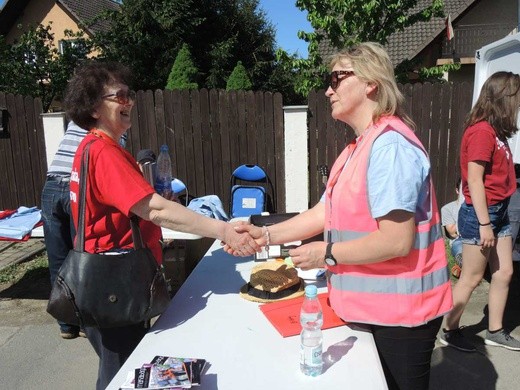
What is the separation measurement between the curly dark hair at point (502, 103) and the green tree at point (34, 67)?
35.1 ft

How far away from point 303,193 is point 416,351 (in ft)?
16.3

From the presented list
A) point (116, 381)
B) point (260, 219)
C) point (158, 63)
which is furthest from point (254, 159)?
point (158, 63)

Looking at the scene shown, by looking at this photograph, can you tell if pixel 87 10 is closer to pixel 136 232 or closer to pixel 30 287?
pixel 30 287

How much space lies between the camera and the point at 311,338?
5.05 ft

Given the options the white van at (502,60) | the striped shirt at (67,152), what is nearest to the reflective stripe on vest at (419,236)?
the striped shirt at (67,152)

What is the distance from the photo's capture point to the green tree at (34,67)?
10727 millimetres

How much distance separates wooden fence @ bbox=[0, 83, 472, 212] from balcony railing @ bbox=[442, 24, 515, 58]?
1054cm

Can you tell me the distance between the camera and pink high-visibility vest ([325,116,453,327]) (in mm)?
1485

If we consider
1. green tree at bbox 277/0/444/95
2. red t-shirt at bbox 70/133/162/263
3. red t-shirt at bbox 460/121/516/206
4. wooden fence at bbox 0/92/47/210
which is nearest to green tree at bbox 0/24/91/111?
wooden fence at bbox 0/92/47/210

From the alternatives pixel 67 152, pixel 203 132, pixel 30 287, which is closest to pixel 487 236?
pixel 67 152

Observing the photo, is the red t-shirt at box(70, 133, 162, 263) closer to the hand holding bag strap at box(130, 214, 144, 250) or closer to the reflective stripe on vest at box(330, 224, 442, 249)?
the hand holding bag strap at box(130, 214, 144, 250)

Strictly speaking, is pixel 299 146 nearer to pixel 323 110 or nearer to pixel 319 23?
pixel 323 110

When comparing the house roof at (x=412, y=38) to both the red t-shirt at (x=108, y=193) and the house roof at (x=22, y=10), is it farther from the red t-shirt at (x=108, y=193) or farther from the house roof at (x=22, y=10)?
the red t-shirt at (x=108, y=193)

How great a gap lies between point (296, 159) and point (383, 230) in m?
5.06
